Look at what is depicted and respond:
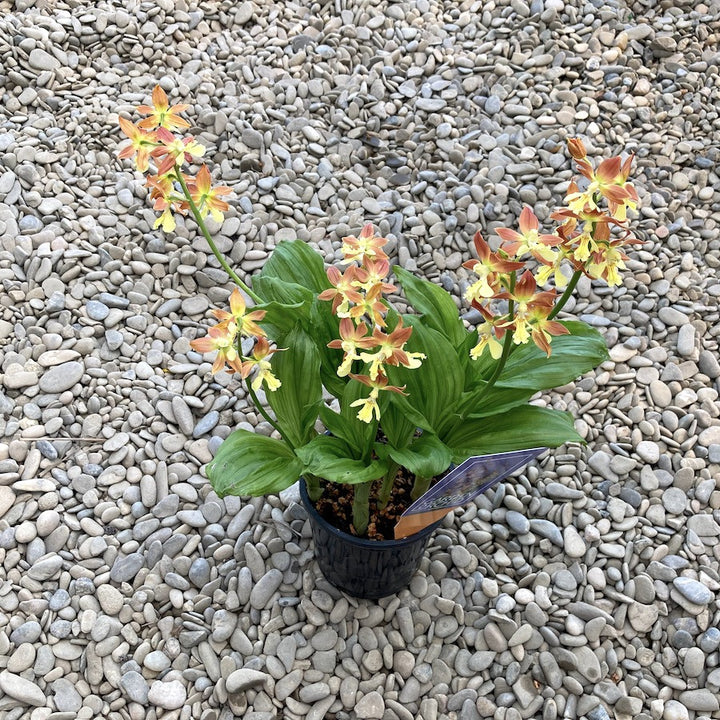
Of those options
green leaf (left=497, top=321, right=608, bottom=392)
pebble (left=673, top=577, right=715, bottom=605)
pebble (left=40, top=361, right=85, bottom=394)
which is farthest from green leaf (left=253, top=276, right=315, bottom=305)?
pebble (left=673, top=577, right=715, bottom=605)

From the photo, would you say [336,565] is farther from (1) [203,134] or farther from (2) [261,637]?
(1) [203,134]

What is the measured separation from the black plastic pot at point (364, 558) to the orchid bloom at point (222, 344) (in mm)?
467

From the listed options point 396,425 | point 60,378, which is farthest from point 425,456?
point 60,378

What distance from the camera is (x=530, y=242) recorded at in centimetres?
106

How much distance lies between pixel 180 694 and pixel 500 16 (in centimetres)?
253

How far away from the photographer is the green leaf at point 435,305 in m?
1.43

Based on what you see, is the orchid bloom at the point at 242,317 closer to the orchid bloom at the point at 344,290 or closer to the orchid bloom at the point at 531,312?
the orchid bloom at the point at 344,290

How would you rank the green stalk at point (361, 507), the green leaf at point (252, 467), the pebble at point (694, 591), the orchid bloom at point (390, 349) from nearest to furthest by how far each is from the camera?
the orchid bloom at point (390, 349), the green leaf at point (252, 467), the green stalk at point (361, 507), the pebble at point (694, 591)

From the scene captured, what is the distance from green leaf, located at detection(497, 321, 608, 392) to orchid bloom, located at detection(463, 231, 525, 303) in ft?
0.92

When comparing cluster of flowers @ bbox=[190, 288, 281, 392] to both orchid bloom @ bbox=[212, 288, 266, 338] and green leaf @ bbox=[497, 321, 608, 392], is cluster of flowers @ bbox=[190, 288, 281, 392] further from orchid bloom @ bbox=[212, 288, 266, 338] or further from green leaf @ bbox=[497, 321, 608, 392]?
green leaf @ bbox=[497, 321, 608, 392]

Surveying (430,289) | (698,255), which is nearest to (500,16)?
(698,255)

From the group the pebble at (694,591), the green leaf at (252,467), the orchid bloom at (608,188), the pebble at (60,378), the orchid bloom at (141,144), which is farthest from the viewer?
the pebble at (60,378)

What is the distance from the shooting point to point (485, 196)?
239cm

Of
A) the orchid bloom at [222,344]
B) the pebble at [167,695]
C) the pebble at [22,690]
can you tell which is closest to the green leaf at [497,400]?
the orchid bloom at [222,344]
